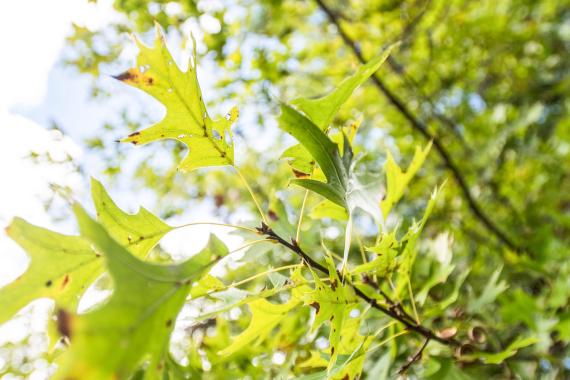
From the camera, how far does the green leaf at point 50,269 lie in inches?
25.6

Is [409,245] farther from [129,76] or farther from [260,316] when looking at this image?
[129,76]

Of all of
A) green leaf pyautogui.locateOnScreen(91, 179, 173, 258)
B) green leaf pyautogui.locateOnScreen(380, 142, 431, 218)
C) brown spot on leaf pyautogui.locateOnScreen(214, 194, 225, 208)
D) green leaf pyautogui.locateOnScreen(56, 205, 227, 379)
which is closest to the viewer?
green leaf pyautogui.locateOnScreen(56, 205, 227, 379)

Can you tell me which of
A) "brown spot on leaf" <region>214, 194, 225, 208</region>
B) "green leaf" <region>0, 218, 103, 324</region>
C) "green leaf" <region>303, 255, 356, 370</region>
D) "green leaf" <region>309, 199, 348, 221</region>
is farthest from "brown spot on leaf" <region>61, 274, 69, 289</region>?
"brown spot on leaf" <region>214, 194, 225, 208</region>

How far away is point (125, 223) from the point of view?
2.64 feet

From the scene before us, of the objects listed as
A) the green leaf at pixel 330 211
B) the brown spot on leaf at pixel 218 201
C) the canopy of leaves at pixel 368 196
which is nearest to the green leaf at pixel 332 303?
the canopy of leaves at pixel 368 196

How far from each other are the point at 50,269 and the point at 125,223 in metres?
0.14

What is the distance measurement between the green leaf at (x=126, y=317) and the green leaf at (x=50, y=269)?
0.65 ft

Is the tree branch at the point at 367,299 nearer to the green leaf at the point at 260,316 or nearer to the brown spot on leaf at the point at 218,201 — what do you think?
the green leaf at the point at 260,316

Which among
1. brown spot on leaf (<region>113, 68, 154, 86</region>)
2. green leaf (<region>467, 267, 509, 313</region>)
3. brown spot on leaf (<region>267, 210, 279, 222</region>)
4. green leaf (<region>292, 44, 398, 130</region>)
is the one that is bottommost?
green leaf (<region>467, 267, 509, 313</region>)

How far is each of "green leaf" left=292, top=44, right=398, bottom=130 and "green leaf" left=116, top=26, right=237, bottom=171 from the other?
0.13 meters

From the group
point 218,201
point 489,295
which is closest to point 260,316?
point 489,295

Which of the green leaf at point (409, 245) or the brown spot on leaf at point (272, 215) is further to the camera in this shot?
the brown spot on leaf at point (272, 215)

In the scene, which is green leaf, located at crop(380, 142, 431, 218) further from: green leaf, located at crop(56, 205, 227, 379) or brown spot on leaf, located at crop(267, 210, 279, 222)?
green leaf, located at crop(56, 205, 227, 379)

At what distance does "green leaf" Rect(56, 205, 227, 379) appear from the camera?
1.35 ft
